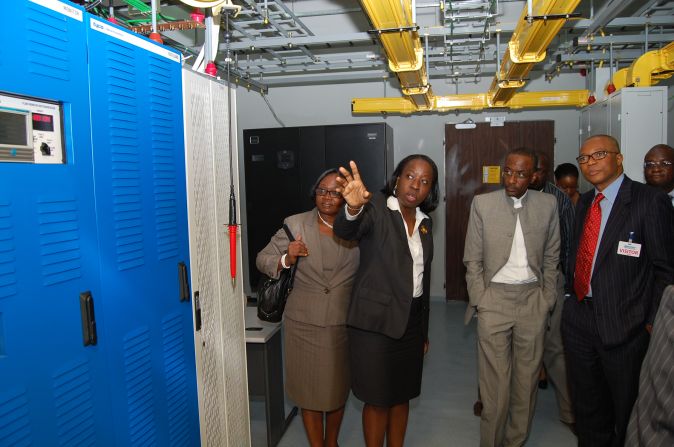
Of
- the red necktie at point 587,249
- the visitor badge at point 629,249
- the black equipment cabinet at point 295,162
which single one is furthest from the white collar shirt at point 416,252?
the black equipment cabinet at point 295,162

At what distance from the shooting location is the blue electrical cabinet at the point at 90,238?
116 cm

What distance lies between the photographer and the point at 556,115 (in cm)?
577

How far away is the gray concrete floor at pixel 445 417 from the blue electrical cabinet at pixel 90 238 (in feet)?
4.17

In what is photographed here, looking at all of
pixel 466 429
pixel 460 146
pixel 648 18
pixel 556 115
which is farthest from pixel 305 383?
pixel 556 115

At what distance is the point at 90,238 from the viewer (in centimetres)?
139

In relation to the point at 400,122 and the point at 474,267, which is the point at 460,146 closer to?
the point at 400,122

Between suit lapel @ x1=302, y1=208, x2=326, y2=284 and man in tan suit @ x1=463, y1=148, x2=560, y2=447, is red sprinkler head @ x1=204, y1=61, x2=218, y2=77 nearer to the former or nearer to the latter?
suit lapel @ x1=302, y1=208, x2=326, y2=284

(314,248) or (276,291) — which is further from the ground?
(314,248)

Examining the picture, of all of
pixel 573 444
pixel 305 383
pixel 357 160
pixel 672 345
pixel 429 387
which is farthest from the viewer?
pixel 357 160

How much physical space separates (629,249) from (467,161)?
398 centimetres

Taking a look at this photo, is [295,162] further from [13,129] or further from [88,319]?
[13,129]

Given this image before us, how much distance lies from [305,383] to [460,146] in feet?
14.6

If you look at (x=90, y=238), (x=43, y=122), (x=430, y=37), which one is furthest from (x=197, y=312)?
(x=430, y=37)

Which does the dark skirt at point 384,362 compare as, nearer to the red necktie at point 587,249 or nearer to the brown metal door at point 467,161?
the red necktie at point 587,249
